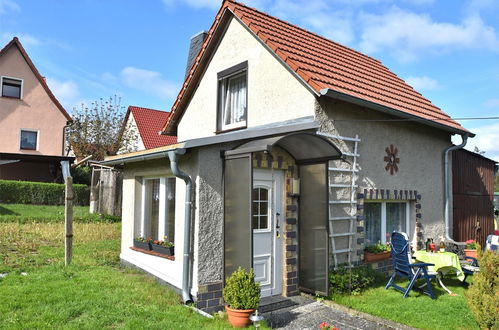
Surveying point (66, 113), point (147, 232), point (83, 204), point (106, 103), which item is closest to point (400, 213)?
point (147, 232)

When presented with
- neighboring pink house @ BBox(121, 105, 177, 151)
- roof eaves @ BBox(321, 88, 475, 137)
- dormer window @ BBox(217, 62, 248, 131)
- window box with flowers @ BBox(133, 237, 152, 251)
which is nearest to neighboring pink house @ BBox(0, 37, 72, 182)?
neighboring pink house @ BBox(121, 105, 177, 151)

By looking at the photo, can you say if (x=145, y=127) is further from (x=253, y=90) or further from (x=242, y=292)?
Answer: (x=242, y=292)

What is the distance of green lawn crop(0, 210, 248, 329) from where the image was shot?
5.21 meters

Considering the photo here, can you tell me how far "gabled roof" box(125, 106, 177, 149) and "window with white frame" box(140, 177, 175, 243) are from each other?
14.5 m

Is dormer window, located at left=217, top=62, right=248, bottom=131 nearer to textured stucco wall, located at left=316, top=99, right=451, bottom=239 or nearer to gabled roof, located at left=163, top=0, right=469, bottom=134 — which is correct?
gabled roof, located at left=163, top=0, right=469, bottom=134

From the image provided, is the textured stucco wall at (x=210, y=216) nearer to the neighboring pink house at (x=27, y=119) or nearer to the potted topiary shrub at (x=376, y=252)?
the potted topiary shrub at (x=376, y=252)

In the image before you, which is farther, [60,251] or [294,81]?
[60,251]

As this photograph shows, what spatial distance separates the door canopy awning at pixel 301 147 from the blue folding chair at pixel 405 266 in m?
2.07

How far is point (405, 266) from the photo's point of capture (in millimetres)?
6816

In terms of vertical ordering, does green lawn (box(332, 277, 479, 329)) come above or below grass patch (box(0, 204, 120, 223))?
below

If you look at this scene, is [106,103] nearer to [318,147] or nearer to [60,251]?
[60,251]

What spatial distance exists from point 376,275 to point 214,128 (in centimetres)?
527

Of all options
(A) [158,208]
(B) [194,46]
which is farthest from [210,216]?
(B) [194,46]

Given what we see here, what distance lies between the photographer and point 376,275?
761cm
